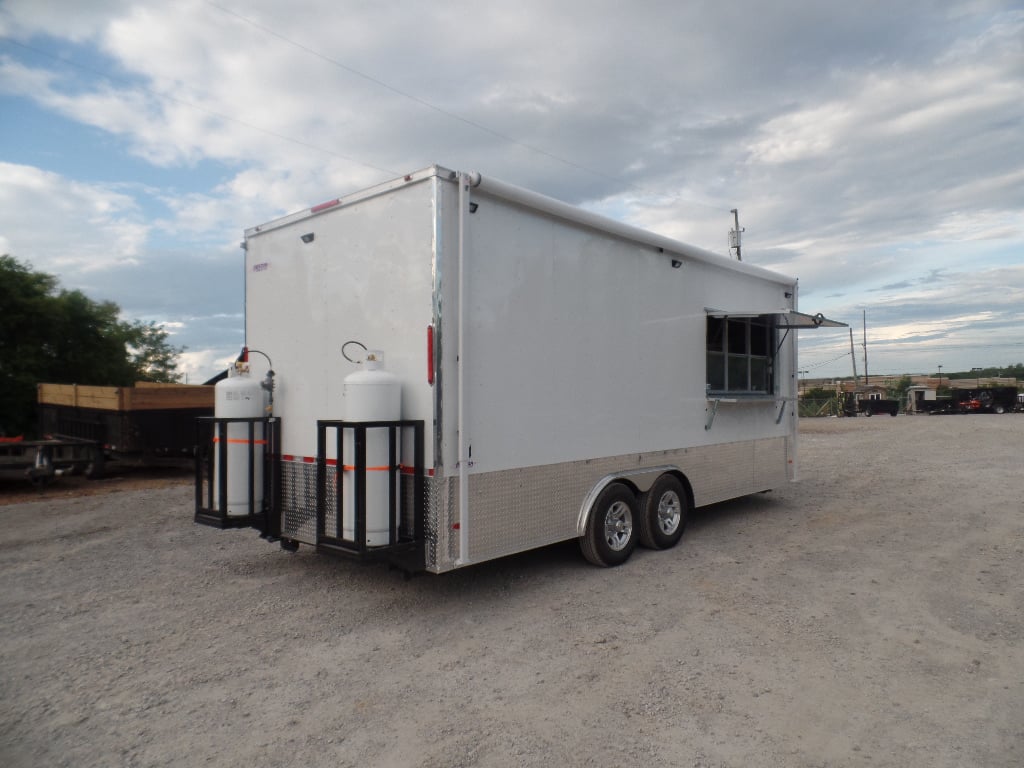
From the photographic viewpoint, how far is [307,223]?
5270 mm

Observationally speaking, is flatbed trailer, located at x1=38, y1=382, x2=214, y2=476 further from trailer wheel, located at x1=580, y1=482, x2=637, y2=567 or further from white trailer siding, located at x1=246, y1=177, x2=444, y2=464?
trailer wheel, located at x1=580, y1=482, x2=637, y2=567

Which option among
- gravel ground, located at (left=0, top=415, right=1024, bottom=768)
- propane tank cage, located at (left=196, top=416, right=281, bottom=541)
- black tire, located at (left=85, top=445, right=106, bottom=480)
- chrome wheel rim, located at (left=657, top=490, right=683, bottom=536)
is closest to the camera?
gravel ground, located at (left=0, top=415, right=1024, bottom=768)

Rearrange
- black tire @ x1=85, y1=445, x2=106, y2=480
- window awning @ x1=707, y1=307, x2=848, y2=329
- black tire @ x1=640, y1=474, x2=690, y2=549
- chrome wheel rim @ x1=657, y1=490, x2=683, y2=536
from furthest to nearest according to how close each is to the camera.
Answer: black tire @ x1=85, y1=445, x2=106, y2=480
window awning @ x1=707, y1=307, x2=848, y2=329
chrome wheel rim @ x1=657, y1=490, x2=683, y2=536
black tire @ x1=640, y1=474, x2=690, y2=549

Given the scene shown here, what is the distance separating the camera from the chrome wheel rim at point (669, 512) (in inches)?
247

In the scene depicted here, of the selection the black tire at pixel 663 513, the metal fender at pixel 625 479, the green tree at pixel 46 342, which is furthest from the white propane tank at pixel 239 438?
the green tree at pixel 46 342

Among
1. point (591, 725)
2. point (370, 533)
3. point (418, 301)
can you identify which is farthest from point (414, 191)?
point (591, 725)

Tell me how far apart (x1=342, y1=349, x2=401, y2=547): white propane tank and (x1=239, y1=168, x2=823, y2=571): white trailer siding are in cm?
17

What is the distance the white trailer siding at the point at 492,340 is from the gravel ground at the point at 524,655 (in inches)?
25.9

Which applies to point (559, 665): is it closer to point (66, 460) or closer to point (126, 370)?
point (66, 460)

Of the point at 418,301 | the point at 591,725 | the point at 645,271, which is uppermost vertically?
the point at 645,271

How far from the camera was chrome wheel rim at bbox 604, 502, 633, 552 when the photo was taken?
18.7 feet

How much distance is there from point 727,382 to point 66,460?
1037 cm

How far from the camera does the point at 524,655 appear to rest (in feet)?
13.0

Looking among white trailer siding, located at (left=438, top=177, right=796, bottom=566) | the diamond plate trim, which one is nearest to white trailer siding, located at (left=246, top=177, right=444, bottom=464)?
white trailer siding, located at (left=438, top=177, right=796, bottom=566)
